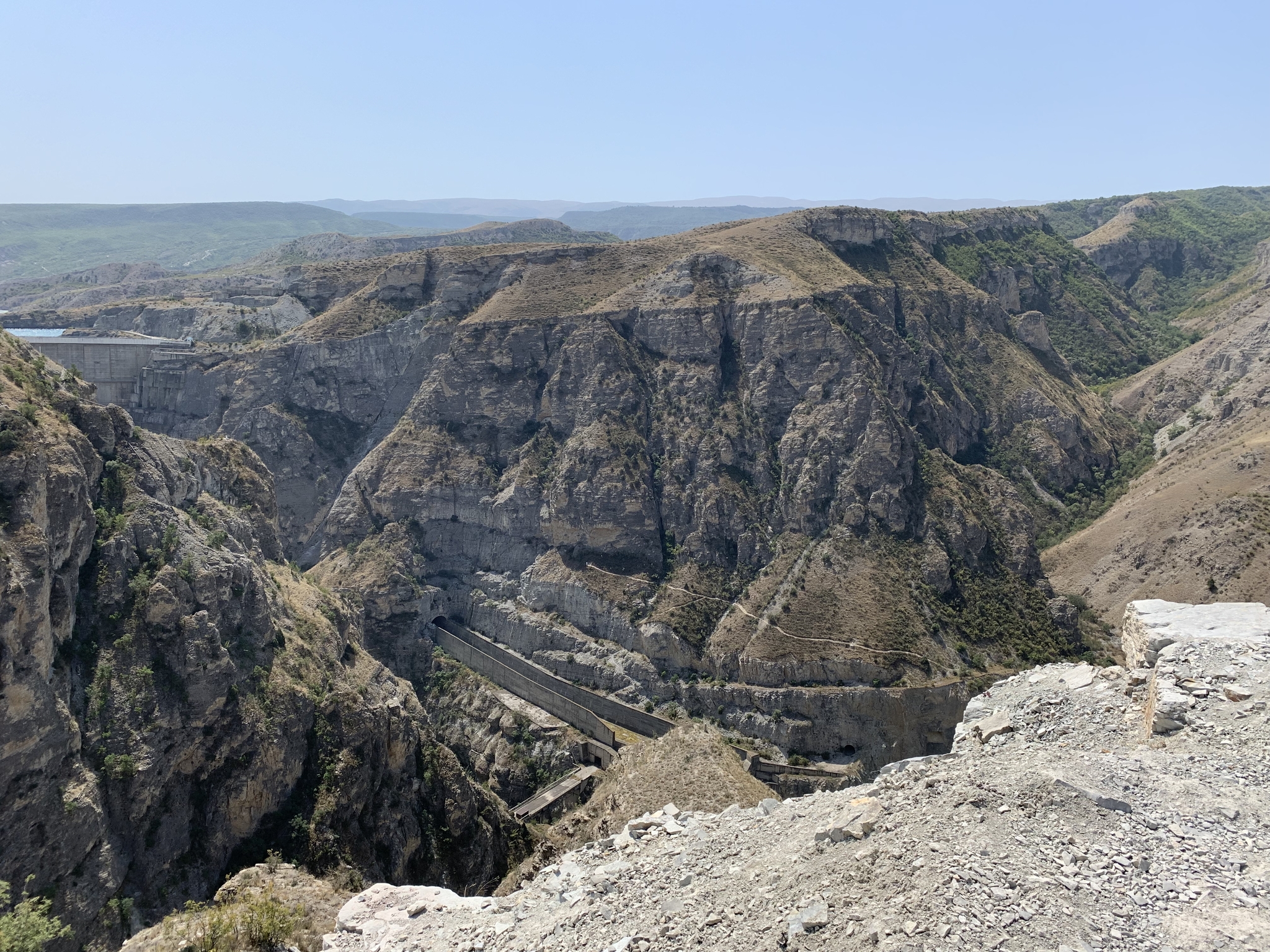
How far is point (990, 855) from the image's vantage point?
18141 mm

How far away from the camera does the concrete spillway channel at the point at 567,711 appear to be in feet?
209

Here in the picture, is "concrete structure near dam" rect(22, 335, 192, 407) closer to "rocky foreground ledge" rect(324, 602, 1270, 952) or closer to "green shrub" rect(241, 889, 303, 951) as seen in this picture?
"green shrub" rect(241, 889, 303, 951)

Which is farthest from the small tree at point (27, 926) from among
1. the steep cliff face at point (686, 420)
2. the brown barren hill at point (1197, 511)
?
the brown barren hill at point (1197, 511)

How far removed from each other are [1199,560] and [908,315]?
39545 mm

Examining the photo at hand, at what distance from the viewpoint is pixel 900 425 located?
82.1 meters

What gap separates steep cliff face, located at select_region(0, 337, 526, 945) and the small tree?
1.99 m

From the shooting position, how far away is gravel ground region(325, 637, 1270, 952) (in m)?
16.6

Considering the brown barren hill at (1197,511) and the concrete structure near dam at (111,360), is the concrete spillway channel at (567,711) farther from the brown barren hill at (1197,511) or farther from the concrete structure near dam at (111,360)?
the concrete structure near dam at (111,360)

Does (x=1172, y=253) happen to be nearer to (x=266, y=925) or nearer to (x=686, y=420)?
(x=686, y=420)

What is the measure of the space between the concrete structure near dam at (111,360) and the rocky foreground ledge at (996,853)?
348 ft

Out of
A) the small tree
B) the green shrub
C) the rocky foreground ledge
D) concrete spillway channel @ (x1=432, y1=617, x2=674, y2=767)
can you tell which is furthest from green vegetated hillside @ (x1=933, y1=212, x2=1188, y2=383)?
the small tree

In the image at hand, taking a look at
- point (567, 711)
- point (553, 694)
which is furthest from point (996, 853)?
point (553, 694)

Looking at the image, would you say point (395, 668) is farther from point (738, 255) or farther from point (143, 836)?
point (738, 255)

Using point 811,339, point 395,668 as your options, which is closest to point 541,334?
point 811,339
